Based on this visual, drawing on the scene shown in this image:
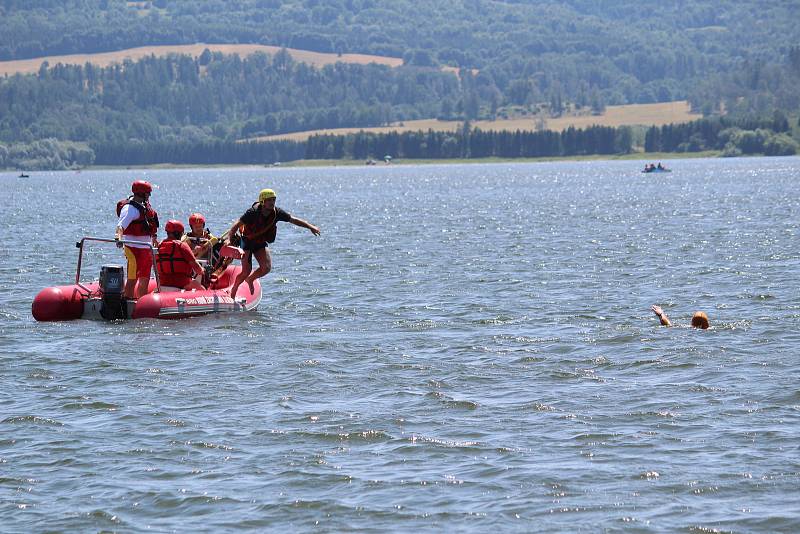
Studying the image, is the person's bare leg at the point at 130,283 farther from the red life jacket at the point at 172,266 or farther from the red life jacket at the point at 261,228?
the red life jacket at the point at 261,228

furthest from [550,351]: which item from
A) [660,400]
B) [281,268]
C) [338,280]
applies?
[281,268]

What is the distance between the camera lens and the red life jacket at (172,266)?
21.3 meters

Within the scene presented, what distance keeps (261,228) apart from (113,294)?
2520 mm

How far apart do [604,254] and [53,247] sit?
54.0 ft

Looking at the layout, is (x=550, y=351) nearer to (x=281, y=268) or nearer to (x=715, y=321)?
(x=715, y=321)

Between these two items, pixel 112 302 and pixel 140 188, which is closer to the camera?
pixel 140 188

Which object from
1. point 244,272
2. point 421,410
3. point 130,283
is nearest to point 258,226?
point 244,272

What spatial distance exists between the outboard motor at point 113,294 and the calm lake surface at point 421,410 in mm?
340

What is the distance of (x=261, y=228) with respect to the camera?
2150cm

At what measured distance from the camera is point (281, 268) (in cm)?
3234

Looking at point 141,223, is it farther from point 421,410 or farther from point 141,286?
point 421,410

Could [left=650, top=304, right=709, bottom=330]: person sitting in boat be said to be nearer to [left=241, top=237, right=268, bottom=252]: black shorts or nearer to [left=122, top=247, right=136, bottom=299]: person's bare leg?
[left=241, top=237, right=268, bottom=252]: black shorts

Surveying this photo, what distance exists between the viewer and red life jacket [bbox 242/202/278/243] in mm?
21406

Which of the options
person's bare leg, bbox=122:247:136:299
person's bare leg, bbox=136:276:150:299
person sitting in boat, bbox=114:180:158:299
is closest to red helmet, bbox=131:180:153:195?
person sitting in boat, bbox=114:180:158:299
